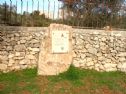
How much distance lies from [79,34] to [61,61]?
1457 millimetres

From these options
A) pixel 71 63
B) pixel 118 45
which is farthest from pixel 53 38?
pixel 118 45

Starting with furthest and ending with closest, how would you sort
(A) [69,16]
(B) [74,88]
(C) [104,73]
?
(A) [69,16] < (C) [104,73] < (B) [74,88]

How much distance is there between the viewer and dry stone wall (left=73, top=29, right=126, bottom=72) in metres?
11.5

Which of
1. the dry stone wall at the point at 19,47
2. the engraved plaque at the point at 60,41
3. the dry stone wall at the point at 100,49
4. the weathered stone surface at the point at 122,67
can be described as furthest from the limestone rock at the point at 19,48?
the weathered stone surface at the point at 122,67

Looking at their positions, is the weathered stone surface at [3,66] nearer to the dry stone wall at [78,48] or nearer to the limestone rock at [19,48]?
the dry stone wall at [78,48]

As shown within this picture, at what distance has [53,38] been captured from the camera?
35.2 ft

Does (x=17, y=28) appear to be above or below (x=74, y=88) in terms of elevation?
above

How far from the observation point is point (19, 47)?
35.3 ft

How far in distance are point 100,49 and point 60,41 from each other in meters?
1.84

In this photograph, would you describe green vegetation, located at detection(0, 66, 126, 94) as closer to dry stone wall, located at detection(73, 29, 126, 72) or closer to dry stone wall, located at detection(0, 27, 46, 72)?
dry stone wall, located at detection(0, 27, 46, 72)

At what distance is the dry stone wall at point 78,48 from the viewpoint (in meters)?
10.7

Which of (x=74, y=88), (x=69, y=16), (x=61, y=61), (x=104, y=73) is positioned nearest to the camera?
(x=74, y=88)

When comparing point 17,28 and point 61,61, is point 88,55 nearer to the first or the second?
point 61,61

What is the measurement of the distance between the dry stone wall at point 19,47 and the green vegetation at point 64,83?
328mm
